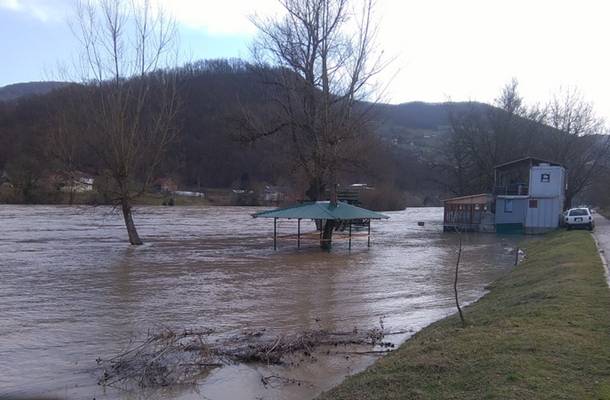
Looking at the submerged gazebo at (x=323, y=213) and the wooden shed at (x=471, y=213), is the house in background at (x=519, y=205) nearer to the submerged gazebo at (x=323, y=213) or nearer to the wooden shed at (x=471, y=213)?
the wooden shed at (x=471, y=213)

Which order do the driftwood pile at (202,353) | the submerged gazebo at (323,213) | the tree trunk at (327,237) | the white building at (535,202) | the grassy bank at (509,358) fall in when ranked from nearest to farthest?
the grassy bank at (509,358) < the driftwood pile at (202,353) < the submerged gazebo at (323,213) < the tree trunk at (327,237) < the white building at (535,202)

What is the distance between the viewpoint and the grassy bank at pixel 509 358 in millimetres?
5535

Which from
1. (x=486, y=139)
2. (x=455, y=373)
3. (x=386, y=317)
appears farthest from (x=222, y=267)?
(x=486, y=139)

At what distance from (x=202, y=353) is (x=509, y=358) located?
462 cm

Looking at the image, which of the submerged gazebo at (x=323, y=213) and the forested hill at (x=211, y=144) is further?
the forested hill at (x=211, y=144)

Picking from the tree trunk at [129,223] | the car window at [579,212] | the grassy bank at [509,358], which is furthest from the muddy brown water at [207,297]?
the car window at [579,212]

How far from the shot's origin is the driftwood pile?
26.4 feet

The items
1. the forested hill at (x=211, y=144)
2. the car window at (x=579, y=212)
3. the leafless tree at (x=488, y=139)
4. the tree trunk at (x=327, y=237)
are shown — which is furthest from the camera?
the forested hill at (x=211, y=144)

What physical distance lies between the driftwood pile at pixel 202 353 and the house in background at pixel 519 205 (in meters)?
33.9

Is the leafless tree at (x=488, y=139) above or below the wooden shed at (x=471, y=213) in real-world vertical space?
above

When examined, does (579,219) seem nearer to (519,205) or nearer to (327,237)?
(519,205)

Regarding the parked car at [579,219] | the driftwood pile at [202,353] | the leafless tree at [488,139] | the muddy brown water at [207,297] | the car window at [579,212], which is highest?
the leafless tree at [488,139]

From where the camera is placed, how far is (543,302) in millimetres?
9875

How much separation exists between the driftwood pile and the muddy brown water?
276mm
